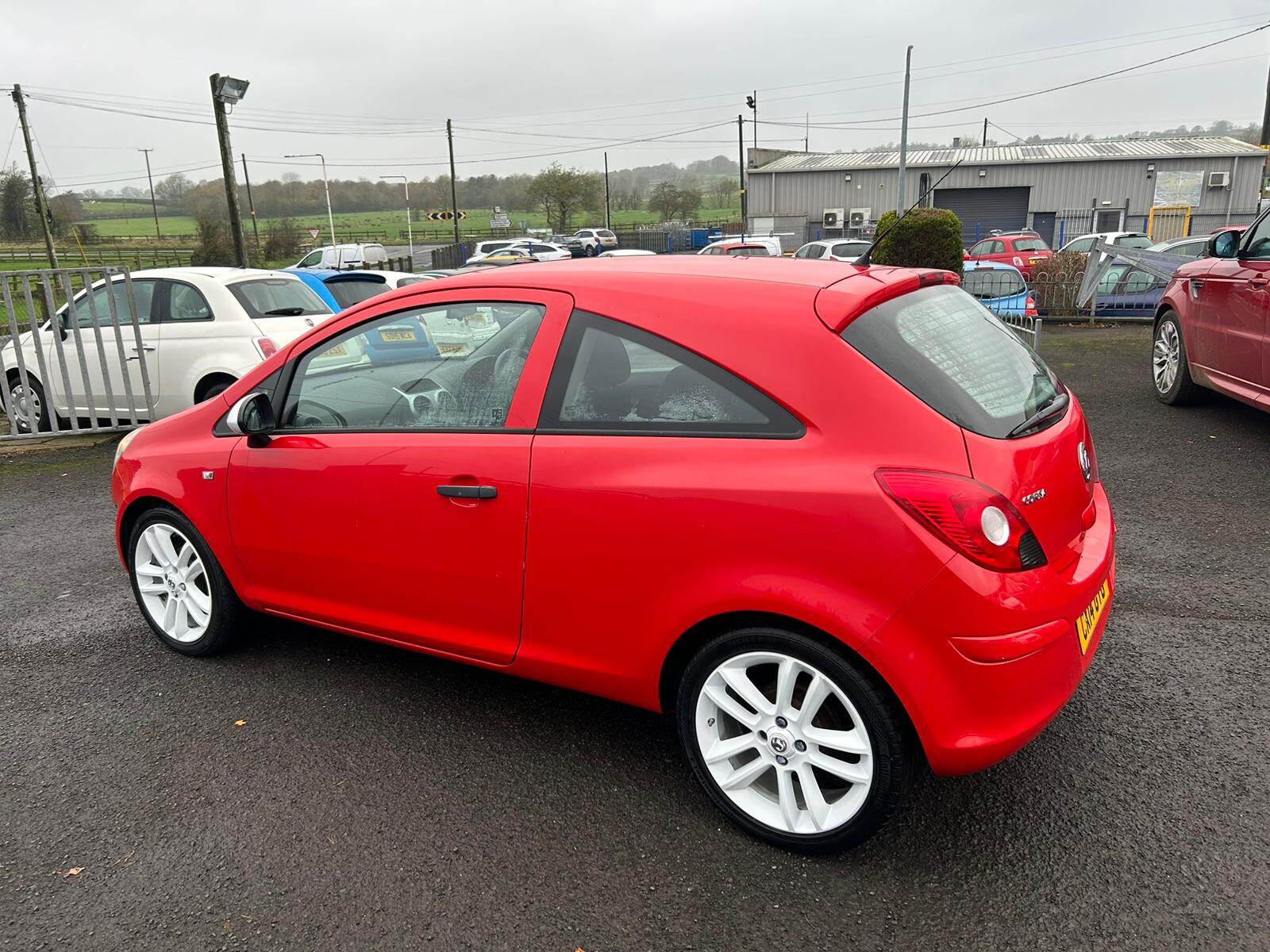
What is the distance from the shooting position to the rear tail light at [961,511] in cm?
223

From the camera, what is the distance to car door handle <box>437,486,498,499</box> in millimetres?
2826

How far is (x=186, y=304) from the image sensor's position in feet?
26.4

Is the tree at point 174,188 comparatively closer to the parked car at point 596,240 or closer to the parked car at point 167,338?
the parked car at point 596,240

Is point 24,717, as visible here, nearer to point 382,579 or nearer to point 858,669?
point 382,579

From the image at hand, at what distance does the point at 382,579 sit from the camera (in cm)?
318

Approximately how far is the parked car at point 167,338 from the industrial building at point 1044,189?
35.5 m

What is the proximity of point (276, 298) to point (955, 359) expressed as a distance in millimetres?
7175

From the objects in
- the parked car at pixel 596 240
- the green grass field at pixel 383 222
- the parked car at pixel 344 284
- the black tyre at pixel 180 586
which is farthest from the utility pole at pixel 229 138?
the green grass field at pixel 383 222

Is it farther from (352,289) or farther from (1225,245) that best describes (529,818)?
(352,289)

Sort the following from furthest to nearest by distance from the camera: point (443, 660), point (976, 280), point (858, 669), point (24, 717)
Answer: point (976, 280), point (443, 660), point (24, 717), point (858, 669)

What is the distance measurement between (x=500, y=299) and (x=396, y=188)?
86.9m

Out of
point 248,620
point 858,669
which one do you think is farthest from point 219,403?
point 858,669

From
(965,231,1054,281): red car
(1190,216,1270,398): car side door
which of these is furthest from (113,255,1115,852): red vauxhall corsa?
(965,231,1054,281): red car

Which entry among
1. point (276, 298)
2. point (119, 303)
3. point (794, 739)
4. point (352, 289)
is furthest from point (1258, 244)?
point (119, 303)
